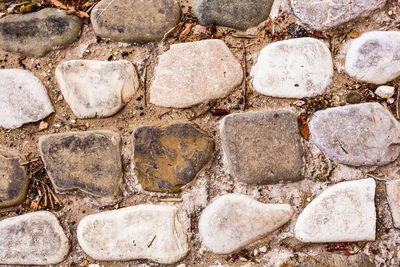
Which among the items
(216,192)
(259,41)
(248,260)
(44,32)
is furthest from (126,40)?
(248,260)

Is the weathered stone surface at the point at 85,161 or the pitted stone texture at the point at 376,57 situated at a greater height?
the pitted stone texture at the point at 376,57

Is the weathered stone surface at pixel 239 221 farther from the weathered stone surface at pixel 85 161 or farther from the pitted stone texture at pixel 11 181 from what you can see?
the pitted stone texture at pixel 11 181

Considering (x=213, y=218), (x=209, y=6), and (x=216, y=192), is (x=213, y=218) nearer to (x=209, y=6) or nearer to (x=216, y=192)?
(x=216, y=192)

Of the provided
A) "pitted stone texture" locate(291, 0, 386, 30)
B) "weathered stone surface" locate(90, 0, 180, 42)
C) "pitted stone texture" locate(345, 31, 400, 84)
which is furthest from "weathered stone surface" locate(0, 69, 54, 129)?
"pitted stone texture" locate(345, 31, 400, 84)

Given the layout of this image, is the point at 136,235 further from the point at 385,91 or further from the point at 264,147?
the point at 385,91

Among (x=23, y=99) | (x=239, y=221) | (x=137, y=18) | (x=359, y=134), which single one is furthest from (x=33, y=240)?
(x=359, y=134)

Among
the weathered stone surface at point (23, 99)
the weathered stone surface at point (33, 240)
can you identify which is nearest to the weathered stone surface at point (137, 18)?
the weathered stone surface at point (23, 99)
